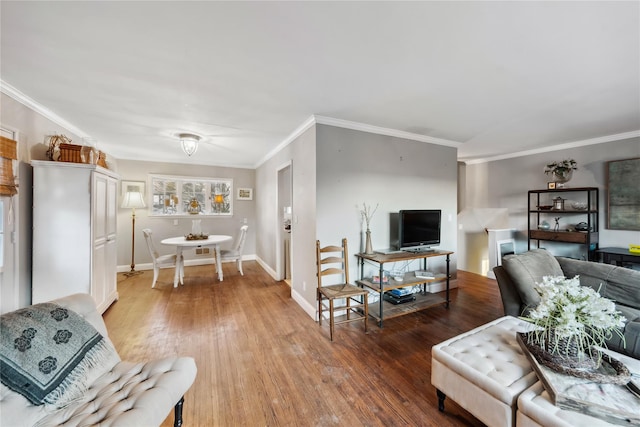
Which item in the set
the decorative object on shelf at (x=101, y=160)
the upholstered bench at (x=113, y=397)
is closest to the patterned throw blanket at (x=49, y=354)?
the upholstered bench at (x=113, y=397)

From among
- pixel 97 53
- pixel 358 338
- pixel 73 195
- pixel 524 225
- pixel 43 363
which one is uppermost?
pixel 97 53

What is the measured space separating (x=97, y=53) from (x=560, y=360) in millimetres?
3616

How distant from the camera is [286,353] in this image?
240 cm

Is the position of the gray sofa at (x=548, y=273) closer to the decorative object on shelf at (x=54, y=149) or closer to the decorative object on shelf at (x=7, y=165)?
the decorative object on shelf at (x=7, y=165)

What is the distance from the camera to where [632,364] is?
1438mm

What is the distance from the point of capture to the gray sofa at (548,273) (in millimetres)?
2252

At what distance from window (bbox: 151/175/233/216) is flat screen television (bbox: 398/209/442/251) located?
427 cm

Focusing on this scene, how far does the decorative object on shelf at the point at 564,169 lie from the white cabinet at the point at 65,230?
22.3 feet

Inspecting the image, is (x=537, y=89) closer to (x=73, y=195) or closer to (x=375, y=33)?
(x=375, y=33)

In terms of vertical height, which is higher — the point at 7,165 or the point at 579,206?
the point at 7,165

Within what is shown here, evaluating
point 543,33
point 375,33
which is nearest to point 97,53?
point 375,33

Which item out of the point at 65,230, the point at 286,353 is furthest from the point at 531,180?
the point at 65,230

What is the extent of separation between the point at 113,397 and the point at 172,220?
→ 5168 millimetres

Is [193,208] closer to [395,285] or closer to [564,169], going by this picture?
[395,285]
